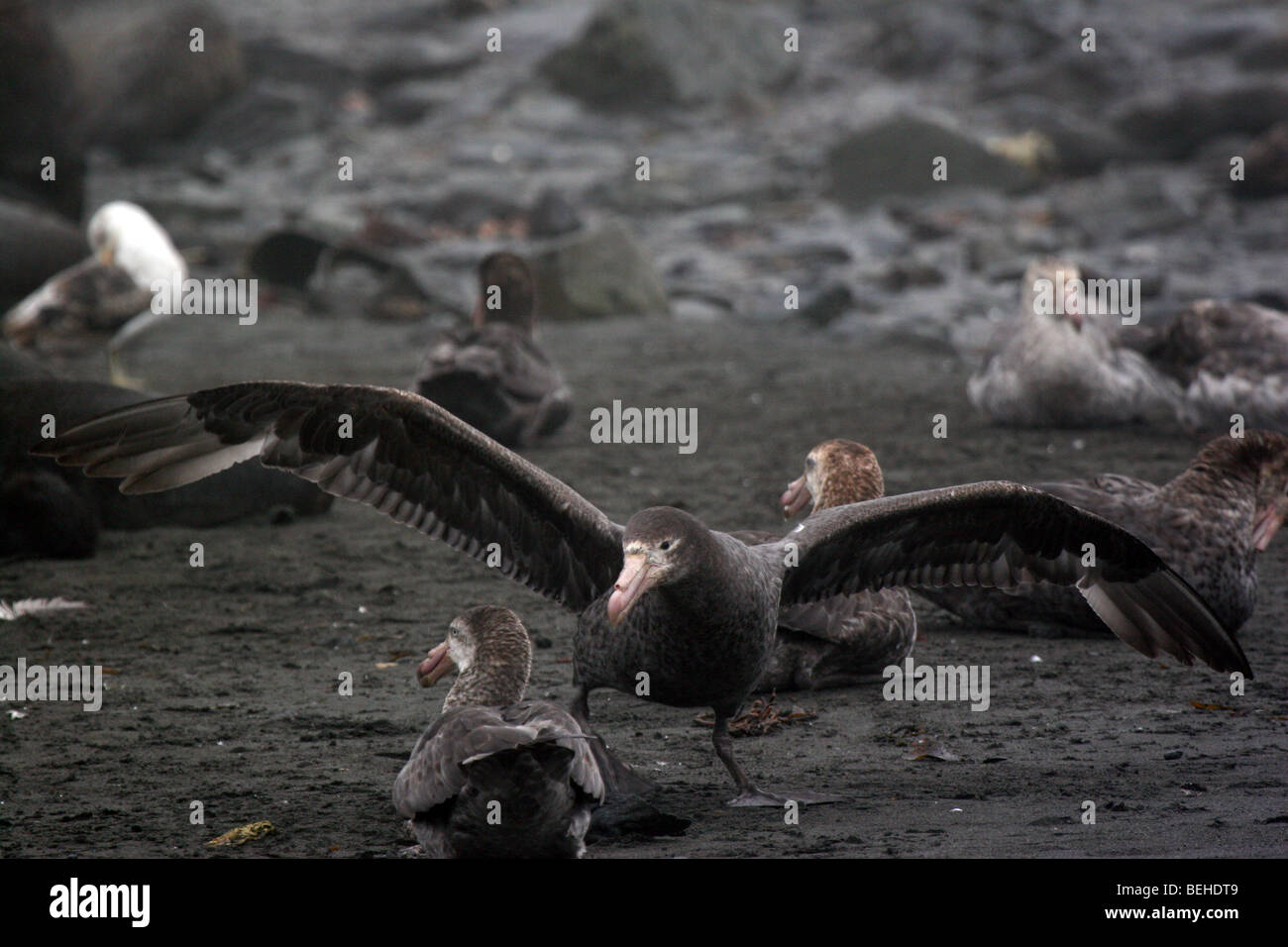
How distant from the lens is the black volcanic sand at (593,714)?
5004 millimetres

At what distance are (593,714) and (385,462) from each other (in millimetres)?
1270

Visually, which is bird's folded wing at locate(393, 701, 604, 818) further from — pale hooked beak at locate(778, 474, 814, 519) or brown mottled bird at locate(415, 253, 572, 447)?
brown mottled bird at locate(415, 253, 572, 447)

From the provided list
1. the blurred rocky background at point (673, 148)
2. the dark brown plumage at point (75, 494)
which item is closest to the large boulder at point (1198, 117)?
the blurred rocky background at point (673, 148)

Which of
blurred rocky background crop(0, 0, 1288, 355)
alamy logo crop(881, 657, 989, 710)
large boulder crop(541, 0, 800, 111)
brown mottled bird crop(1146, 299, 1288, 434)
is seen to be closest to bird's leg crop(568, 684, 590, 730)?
alamy logo crop(881, 657, 989, 710)

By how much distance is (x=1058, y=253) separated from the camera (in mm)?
17016

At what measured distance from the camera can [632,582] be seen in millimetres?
5012

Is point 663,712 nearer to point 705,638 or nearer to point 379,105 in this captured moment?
point 705,638

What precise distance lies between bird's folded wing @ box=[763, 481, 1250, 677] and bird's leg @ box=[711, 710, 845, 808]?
0.59 metres

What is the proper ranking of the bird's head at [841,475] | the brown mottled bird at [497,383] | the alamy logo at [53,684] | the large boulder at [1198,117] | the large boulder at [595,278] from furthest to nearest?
the large boulder at [1198,117]
the large boulder at [595,278]
the brown mottled bird at [497,383]
the bird's head at [841,475]
the alamy logo at [53,684]

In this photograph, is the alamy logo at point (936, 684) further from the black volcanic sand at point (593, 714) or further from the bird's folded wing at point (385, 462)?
the bird's folded wing at point (385, 462)

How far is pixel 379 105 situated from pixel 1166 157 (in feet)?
36.0

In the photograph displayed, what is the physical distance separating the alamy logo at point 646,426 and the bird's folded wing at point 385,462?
14.7 ft

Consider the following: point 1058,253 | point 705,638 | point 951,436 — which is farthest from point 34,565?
point 1058,253
